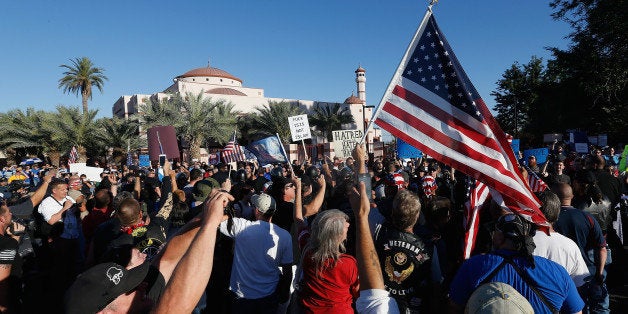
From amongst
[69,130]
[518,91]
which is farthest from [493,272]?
[518,91]

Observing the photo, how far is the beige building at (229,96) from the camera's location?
40.8 meters

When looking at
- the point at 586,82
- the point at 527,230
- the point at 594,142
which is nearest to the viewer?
the point at 527,230

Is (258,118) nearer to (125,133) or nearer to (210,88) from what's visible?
(125,133)

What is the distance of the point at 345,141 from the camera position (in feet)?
39.6

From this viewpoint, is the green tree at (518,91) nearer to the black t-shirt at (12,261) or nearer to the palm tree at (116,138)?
the palm tree at (116,138)

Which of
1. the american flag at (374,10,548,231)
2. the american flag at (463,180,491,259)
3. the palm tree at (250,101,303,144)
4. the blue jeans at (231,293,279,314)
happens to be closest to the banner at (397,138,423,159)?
the american flag at (463,180,491,259)

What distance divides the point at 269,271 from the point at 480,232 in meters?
2.04

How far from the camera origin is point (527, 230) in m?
2.40

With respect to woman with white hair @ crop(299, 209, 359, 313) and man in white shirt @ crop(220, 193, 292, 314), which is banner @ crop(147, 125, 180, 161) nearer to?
man in white shirt @ crop(220, 193, 292, 314)

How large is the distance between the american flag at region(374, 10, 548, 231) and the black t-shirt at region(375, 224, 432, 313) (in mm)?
1014

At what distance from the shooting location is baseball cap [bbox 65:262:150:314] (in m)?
1.55

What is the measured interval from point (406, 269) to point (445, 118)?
1.56 metres

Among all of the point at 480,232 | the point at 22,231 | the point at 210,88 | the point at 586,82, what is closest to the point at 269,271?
the point at 480,232

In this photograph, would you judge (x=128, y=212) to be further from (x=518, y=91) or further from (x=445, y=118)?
(x=518, y=91)
